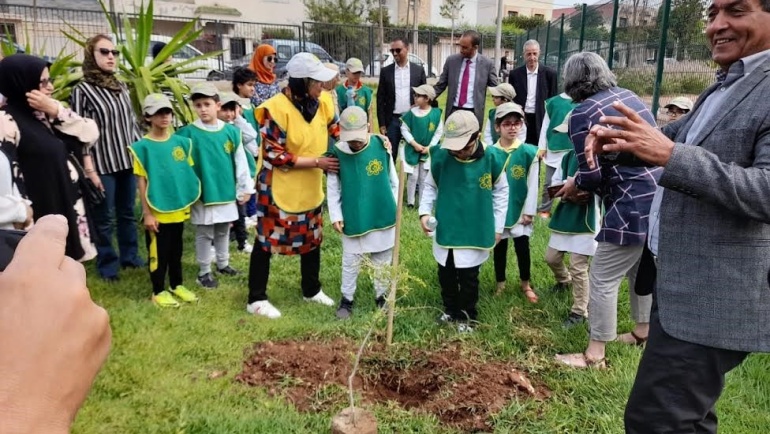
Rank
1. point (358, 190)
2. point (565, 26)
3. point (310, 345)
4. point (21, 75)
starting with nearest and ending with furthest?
point (21, 75) < point (310, 345) < point (358, 190) < point (565, 26)

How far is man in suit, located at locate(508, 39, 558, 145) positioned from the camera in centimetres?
761

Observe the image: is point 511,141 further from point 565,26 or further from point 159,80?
point 565,26

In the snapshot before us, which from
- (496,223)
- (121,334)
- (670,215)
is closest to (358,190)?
(496,223)

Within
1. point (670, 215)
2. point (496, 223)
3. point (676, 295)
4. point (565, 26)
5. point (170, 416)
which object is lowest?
point (170, 416)

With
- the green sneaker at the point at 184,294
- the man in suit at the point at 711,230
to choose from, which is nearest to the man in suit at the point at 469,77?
the green sneaker at the point at 184,294

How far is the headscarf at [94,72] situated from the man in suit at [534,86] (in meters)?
4.89

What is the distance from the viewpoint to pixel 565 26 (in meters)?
12.5

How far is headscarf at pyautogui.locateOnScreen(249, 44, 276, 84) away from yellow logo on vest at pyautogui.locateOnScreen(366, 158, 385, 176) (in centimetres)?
271

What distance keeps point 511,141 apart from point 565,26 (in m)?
9.15

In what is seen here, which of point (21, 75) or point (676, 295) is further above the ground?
point (21, 75)

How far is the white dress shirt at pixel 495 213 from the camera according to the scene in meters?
4.05

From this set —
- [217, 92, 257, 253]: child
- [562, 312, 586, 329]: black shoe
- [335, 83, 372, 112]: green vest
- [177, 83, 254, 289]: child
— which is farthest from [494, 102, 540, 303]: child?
[335, 83, 372, 112]: green vest

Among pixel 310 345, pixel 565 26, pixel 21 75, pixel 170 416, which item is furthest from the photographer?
pixel 565 26

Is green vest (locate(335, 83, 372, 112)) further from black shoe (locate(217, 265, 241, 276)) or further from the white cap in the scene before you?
the white cap
